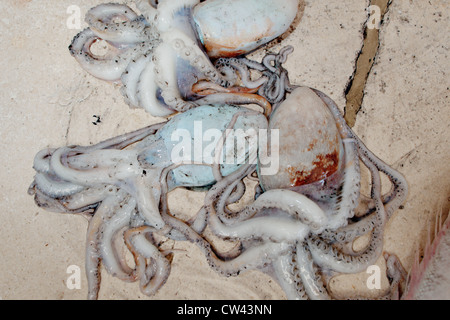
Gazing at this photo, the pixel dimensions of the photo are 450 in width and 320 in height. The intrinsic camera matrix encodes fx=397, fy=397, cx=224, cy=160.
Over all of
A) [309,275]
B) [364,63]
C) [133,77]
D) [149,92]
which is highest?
[364,63]

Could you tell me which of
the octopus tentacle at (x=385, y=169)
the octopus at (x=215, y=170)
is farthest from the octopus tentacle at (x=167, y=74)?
the octopus tentacle at (x=385, y=169)

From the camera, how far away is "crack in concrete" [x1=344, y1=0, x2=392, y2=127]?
3.06m

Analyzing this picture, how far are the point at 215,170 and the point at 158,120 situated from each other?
725 mm

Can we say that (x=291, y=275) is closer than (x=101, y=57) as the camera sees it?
Yes

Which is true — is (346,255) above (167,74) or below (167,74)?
below

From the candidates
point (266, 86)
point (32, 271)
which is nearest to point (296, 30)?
point (266, 86)

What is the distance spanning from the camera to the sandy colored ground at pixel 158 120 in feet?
9.94

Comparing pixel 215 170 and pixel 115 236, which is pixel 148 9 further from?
pixel 115 236

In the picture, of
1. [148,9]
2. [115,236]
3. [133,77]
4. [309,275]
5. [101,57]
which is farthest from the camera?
[101,57]

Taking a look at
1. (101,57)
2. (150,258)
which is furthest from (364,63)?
(150,258)

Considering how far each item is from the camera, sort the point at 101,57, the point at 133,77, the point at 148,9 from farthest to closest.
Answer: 1. the point at 101,57
2. the point at 133,77
3. the point at 148,9

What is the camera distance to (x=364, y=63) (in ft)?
10.0

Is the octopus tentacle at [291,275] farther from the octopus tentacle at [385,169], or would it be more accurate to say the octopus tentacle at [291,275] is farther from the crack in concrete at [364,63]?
the crack in concrete at [364,63]

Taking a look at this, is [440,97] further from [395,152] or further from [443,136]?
[395,152]
